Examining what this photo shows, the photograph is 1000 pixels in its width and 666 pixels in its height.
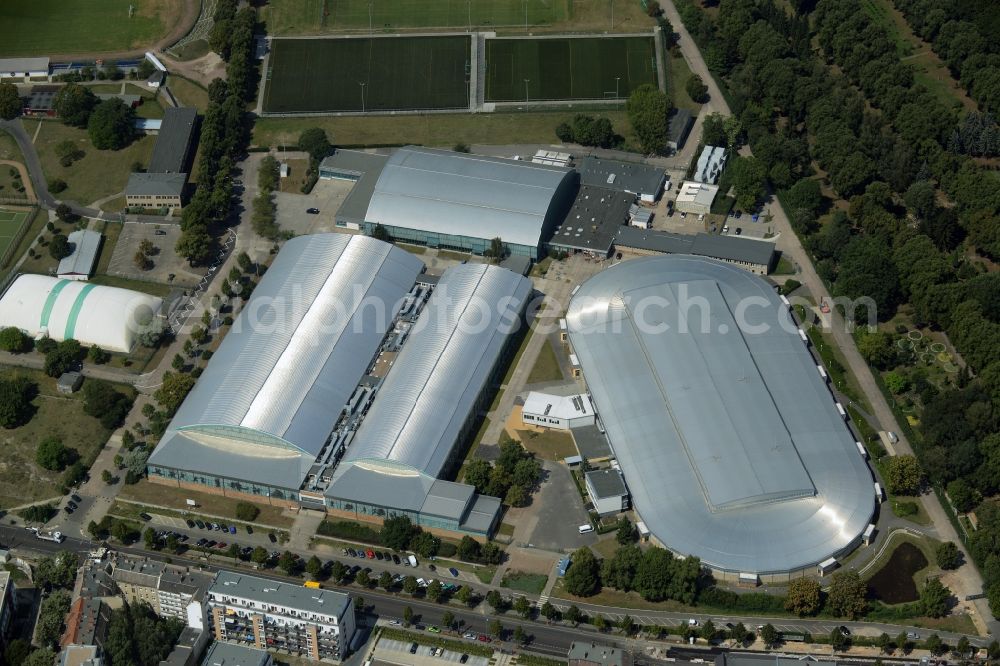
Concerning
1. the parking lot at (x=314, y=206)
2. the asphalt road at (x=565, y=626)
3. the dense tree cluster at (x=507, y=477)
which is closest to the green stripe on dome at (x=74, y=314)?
the parking lot at (x=314, y=206)

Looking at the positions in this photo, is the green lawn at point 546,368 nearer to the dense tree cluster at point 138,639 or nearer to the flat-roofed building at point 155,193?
the dense tree cluster at point 138,639

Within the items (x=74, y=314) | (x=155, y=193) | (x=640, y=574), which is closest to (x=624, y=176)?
(x=155, y=193)

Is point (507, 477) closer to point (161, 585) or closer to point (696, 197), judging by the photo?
point (161, 585)

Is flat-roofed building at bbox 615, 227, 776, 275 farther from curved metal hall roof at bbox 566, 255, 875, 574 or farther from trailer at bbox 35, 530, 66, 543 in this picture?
trailer at bbox 35, 530, 66, 543

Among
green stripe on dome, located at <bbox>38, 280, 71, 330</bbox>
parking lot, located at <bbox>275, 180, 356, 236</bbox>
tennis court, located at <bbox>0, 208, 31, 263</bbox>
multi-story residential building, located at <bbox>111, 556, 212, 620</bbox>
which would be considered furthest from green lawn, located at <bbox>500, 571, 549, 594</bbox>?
tennis court, located at <bbox>0, 208, 31, 263</bbox>

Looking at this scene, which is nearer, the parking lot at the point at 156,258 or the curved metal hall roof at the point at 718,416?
the curved metal hall roof at the point at 718,416

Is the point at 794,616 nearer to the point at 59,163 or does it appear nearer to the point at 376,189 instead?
the point at 376,189

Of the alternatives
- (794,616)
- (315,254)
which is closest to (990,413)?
(794,616)
